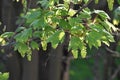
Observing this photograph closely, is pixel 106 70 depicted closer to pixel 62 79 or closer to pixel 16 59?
pixel 62 79

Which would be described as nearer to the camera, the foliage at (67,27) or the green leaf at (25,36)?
the foliage at (67,27)

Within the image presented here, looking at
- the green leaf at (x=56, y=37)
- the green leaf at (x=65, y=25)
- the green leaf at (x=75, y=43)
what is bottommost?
the green leaf at (x=75, y=43)

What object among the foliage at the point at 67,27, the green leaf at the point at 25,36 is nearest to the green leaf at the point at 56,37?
the foliage at the point at 67,27

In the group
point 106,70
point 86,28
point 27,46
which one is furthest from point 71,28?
point 106,70

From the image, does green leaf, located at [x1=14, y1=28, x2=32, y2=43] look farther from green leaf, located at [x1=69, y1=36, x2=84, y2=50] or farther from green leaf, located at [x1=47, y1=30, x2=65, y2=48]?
green leaf, located at [x1=69, y1=36, x2=84, y2=50]

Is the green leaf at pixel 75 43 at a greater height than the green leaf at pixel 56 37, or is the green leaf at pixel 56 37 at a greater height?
the green leaf at pixel 56 37

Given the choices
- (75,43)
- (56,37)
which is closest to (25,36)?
(56,37)

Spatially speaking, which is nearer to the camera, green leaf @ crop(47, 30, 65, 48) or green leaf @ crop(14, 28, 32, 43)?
green leaf @ crop(47, 30, 65, 48)

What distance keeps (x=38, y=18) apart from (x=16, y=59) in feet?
9.78

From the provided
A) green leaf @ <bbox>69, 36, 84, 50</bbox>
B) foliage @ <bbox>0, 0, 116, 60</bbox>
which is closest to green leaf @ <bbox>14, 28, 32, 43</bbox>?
foliage @ <bbox>0, 0, 116, 60</bbox>

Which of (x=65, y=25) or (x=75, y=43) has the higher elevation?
(x=65, y=25)

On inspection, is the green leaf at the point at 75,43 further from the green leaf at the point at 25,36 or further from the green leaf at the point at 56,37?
the green leaf at the point at 25,36

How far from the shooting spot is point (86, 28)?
341 centimetres

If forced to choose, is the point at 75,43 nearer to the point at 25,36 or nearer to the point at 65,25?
the point at 65,25
